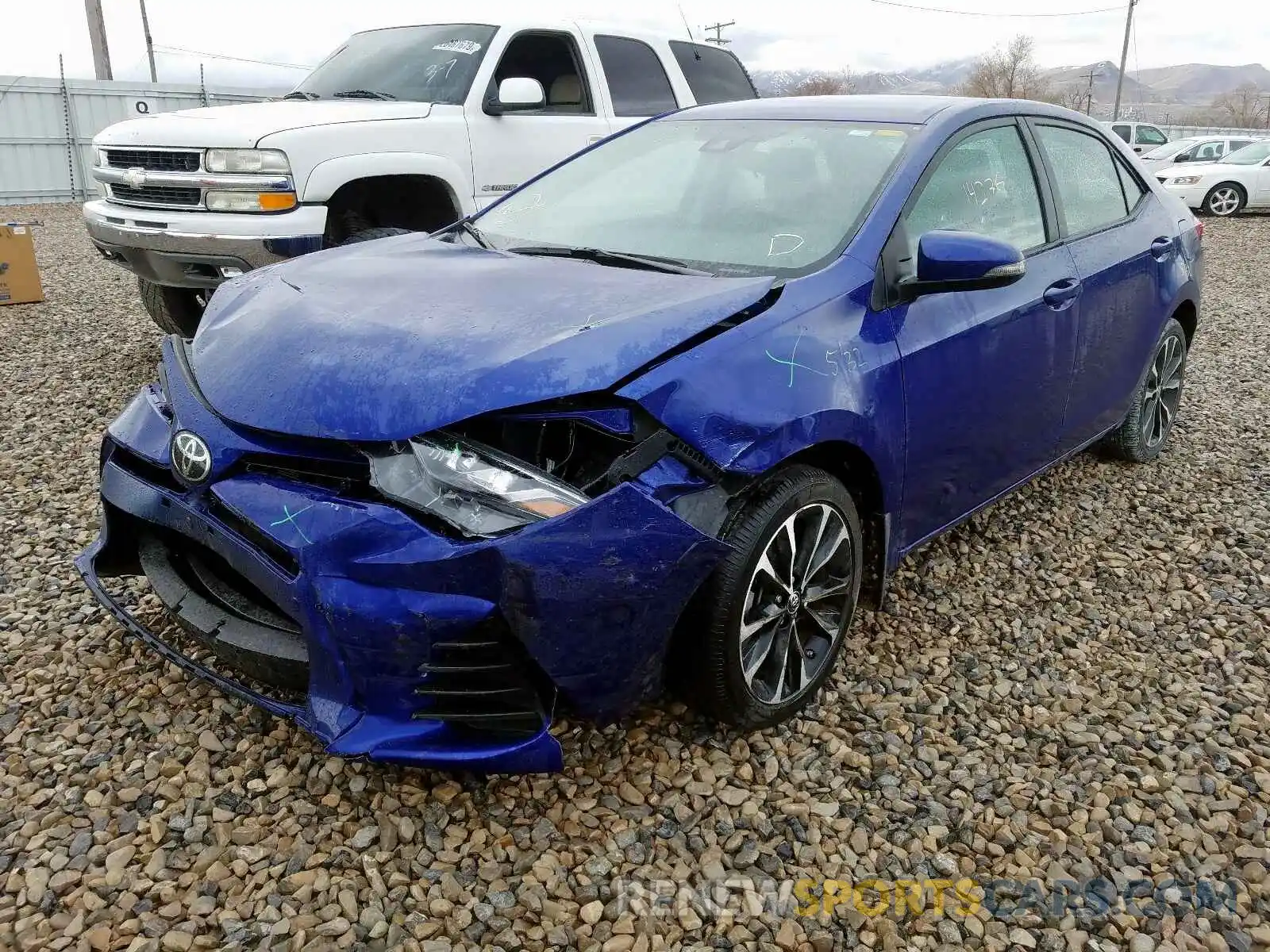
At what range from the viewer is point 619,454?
2174 millimetres

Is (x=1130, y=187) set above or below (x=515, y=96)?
below

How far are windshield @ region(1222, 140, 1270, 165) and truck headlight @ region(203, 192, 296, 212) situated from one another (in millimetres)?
17790

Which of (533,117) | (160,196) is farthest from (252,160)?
(533,117)

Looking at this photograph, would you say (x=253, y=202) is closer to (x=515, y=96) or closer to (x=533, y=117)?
(x=515, y=96)

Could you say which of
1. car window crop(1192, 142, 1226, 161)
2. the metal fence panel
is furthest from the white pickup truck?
car window crop(1192, 142, 1226, 161)

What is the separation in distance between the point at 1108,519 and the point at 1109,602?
2.61 ft

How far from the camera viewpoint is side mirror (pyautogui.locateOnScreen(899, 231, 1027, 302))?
8.75 ft

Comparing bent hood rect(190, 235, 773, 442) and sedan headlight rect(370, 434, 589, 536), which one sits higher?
bent hood rect(190, 235, 773, 442)

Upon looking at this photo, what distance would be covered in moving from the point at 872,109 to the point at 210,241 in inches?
134

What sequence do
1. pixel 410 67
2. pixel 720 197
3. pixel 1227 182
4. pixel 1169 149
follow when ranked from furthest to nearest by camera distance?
1. pixel 1169 149
2. pixel 1227 182
3. pixel 410 67
4. pixel 720 197

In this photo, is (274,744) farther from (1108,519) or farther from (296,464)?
(1108,519)

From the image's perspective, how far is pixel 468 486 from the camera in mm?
2066

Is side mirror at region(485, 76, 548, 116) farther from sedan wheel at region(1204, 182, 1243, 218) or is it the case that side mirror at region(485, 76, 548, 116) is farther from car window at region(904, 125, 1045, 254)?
sedan wheel at region(1204, 182, 1243, 218)

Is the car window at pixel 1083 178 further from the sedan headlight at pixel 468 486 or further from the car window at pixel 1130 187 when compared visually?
the sedan headlight at pixel 468 486
